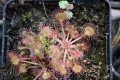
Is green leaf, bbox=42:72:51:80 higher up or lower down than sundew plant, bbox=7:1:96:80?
lower down

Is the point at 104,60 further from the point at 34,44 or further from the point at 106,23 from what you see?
the point at 34,44

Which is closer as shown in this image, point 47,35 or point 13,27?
point 47,35

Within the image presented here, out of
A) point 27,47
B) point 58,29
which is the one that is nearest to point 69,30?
point 58,29

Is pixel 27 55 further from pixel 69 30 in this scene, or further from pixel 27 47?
pixel 69 30

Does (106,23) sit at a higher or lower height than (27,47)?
higher

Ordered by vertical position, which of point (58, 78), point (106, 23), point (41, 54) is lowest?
point (58, 78)

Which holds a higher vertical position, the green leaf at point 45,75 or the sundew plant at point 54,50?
the sundew plant at point 54,50
